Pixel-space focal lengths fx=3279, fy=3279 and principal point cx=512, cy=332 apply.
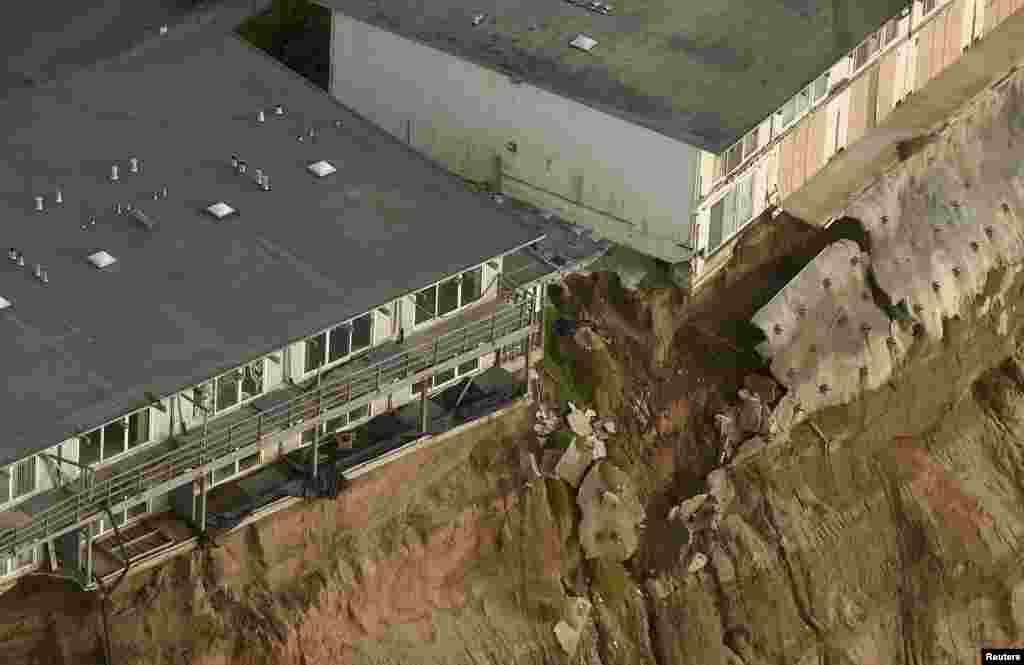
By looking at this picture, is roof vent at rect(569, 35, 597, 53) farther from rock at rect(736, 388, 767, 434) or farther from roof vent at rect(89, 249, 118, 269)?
roof vent at rect(89, 249, 118, 269)

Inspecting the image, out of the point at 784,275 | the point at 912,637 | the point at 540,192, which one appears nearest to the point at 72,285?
the point at 540,192

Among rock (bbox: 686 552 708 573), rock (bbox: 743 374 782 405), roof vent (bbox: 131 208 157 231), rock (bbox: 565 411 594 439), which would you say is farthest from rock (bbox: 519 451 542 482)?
roof vent (bbox: 131 208 157 231)

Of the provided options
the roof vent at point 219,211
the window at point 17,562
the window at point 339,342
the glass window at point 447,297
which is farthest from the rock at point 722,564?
the window at point 17,562

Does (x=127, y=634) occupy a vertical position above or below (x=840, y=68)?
below

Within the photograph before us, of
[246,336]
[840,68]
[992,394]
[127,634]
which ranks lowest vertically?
[127,634]

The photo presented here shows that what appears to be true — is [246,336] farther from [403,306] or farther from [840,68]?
[840,68]

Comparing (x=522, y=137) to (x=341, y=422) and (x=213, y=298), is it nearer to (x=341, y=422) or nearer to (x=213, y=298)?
(x=341, y=422)

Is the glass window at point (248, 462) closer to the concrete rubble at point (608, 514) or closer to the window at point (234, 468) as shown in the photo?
the window at point (234, 468)
